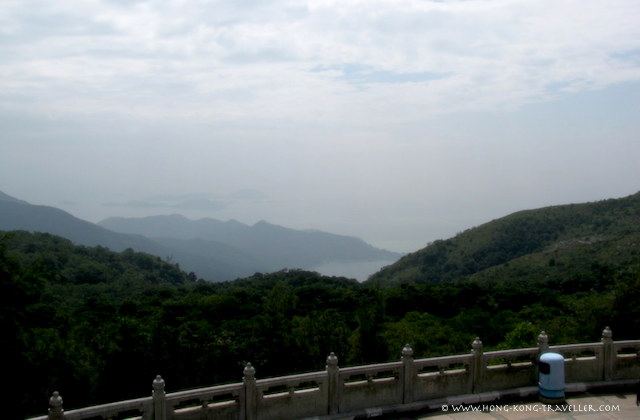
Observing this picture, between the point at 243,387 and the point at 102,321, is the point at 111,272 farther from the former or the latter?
the point at 243,387

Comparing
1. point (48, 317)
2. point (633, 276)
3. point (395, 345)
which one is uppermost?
point (633, 276)

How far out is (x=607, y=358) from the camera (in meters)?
14.9

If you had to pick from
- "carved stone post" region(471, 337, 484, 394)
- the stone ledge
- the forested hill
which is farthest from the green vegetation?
"carved stone post" region(471, 337, 484, 394)

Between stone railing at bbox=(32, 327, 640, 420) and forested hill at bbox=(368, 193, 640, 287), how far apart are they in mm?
61474

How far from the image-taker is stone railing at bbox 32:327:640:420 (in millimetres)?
11625

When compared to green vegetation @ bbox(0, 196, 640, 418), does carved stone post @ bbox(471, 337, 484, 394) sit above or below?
above

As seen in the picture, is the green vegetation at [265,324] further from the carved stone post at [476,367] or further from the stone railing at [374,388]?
the carved stone post at [476,367]

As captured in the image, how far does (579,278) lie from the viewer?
229ft

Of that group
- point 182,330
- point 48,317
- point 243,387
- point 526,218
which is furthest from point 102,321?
point 526,218

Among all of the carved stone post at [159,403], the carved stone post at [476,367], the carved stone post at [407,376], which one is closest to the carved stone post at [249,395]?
the carved stone post at [159,403]

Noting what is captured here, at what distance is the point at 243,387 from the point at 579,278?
2593 inches

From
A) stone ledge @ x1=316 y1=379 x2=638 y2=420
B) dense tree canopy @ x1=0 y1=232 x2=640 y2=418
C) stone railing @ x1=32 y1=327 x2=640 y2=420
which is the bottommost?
dense tree canopy @ x1=0 y1=232 x2=640 y2=418

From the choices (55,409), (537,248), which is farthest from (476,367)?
(537,248)

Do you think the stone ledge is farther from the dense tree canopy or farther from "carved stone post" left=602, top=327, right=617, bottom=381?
the dense tree canopy
